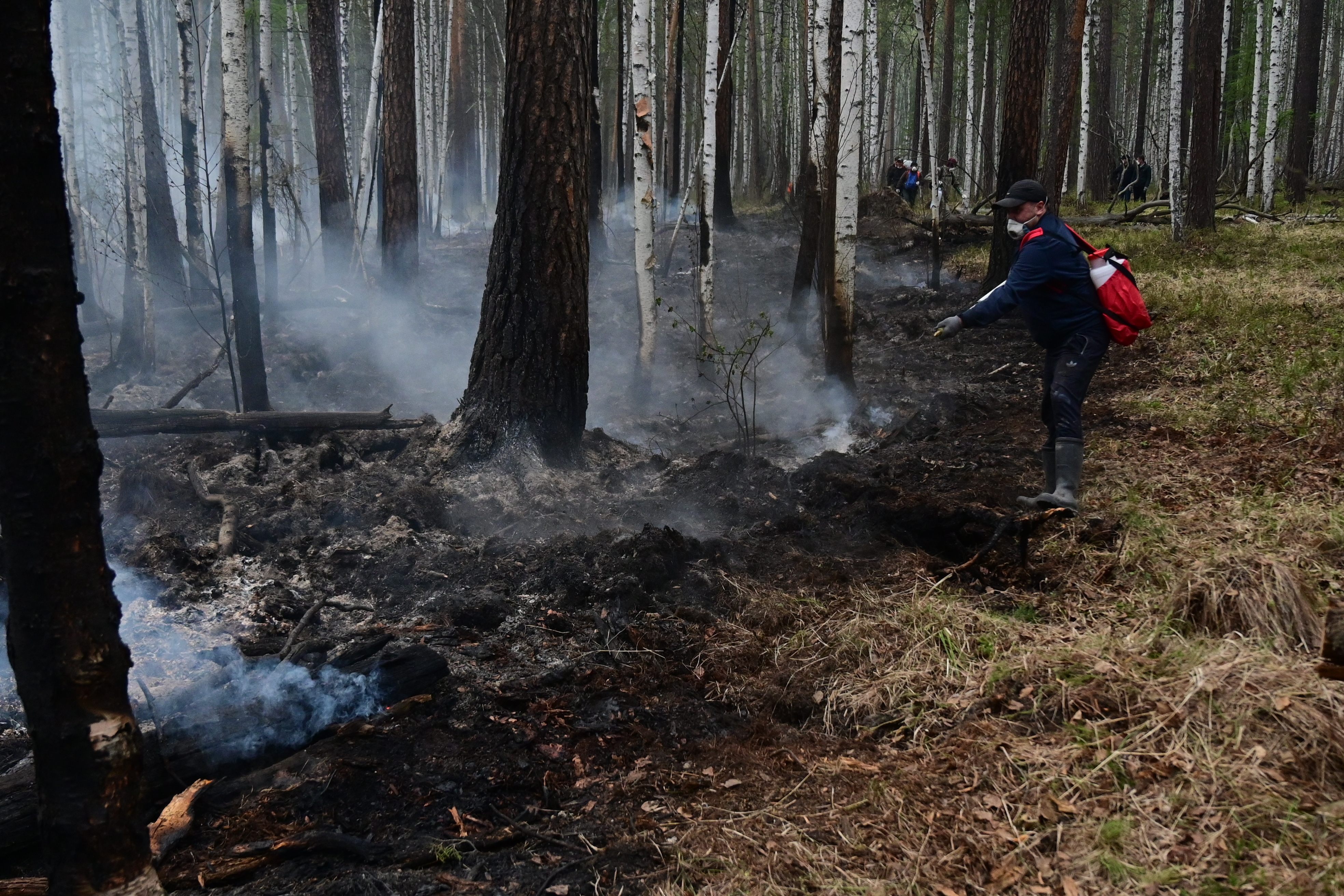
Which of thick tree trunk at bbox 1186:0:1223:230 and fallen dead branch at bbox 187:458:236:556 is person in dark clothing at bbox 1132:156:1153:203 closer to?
thick tree trunk at bbox 1186:0:1223:230

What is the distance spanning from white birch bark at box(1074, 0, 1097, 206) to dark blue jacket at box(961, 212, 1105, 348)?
15162 millimetres

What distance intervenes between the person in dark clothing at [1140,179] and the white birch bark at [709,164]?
43.8ft

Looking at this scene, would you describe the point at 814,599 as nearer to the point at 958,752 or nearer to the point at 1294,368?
the point at 958,752

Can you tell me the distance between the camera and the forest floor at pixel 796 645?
289cm

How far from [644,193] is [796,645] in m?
6.75

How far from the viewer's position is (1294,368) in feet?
25.3

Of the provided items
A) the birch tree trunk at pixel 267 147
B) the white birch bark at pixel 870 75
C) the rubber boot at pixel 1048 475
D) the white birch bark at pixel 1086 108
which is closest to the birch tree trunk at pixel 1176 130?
the white birch bark at pixel 1086 108

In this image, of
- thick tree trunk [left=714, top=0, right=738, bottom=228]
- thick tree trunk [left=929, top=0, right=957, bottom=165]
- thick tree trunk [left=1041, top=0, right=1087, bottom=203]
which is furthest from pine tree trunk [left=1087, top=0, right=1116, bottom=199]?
thick tree trunk [left=714, top=0, right=738, bottom=228]

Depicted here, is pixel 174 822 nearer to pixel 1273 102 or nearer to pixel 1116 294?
pixel 1116 294

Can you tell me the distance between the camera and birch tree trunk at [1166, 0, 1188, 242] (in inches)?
559

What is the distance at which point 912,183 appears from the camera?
2275 cm

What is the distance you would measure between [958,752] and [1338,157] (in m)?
40.6

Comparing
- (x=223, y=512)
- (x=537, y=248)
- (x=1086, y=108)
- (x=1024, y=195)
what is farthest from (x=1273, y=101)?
(x=223, y=512)

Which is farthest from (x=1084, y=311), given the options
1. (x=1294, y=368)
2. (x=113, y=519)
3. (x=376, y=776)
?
(x=113, y=519)
